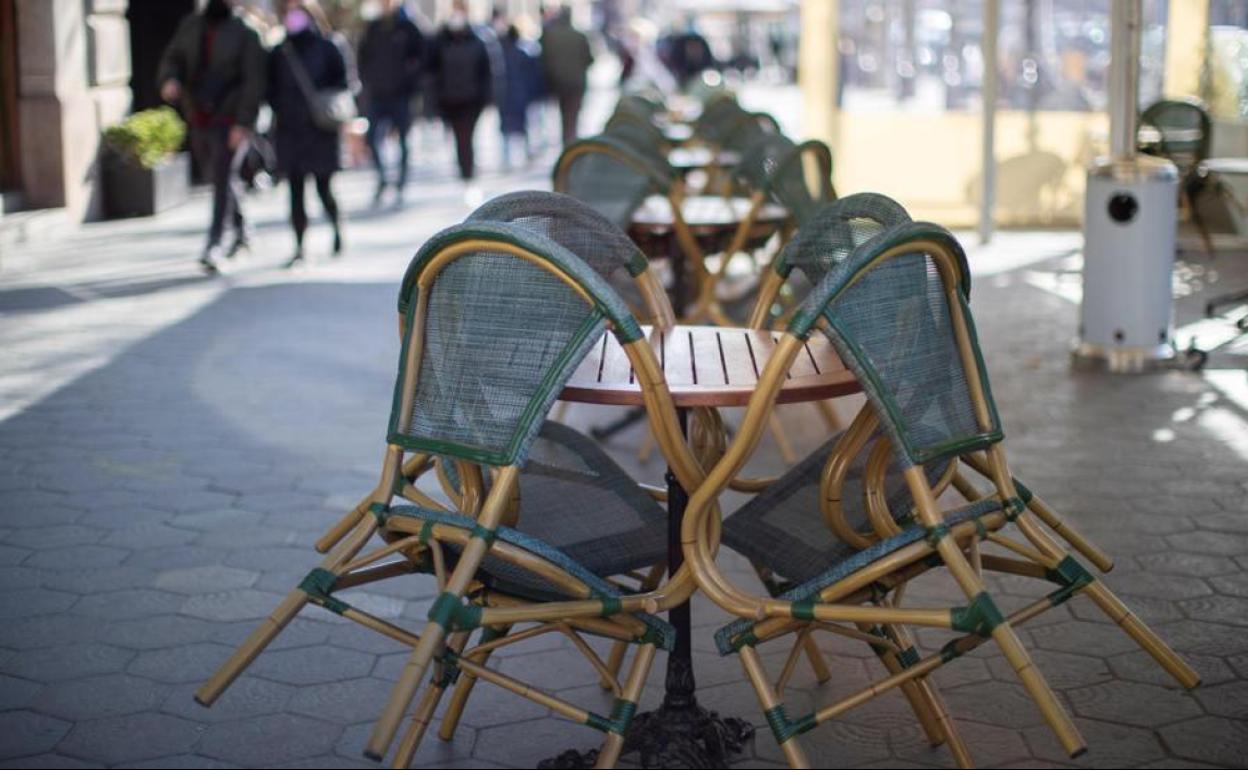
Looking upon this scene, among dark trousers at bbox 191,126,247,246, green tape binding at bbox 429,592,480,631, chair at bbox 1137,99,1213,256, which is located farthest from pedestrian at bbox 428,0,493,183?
green tape binding at bbox 429,592,480,631

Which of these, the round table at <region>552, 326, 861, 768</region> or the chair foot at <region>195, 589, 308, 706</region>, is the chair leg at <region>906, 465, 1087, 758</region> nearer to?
the round table at <region>552, 326, 861, 768</region>

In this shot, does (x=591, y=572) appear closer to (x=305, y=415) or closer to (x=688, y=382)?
(x=688, y=382)

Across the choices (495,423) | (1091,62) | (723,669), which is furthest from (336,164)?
(495,423)

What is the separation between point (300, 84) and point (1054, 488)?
626 centimetres

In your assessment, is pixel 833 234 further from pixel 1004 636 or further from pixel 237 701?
pixel 237 701

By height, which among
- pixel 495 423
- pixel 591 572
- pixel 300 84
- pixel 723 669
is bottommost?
pixel 723 669

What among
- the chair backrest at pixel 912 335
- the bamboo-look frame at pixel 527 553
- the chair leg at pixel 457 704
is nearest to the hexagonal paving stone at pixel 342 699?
the chair leg at pixel 457 704

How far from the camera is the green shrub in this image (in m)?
13.2

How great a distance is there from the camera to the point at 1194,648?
4.42 metres

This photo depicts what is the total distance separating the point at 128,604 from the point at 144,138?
29.8ft

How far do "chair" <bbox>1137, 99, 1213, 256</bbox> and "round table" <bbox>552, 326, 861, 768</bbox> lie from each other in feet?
26.2

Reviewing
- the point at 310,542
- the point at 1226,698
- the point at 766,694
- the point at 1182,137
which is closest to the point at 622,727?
the point at 766,694

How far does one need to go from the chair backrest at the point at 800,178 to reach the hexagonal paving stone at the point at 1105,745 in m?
2.94

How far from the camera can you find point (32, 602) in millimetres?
4789
